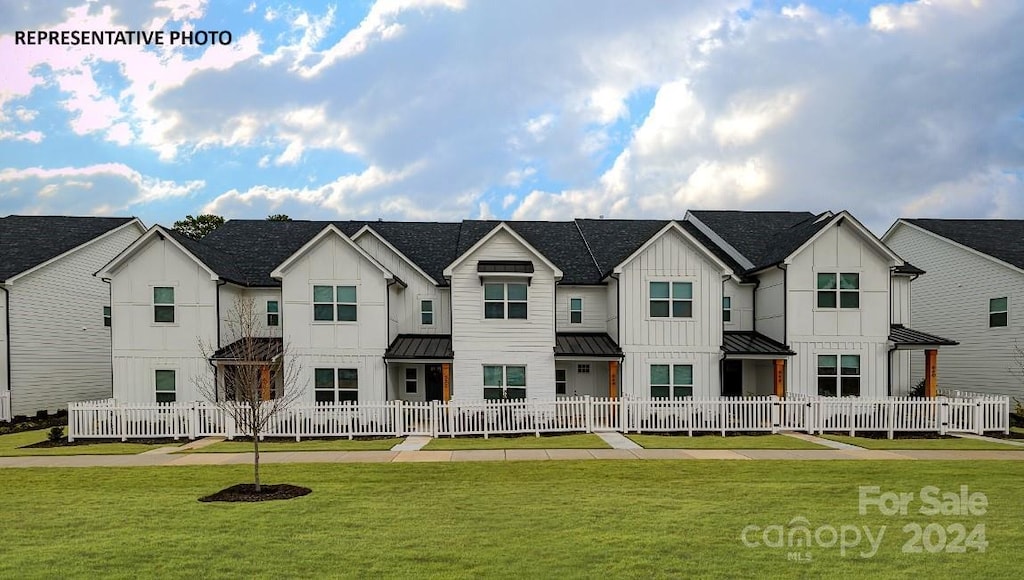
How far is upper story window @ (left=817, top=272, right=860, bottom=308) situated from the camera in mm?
26875

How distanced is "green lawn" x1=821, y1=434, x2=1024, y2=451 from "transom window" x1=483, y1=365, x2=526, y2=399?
11.0 meters

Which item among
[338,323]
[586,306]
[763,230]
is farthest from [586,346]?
[763,230]

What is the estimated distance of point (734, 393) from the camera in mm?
29406

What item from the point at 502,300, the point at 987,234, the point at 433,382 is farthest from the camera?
the point at 987,234

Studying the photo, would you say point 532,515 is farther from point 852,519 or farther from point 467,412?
point 467,412

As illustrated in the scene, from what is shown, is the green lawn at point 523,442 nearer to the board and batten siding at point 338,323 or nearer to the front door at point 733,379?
the board and batten siding at point 338,323

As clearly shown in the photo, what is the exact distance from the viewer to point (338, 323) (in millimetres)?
26156

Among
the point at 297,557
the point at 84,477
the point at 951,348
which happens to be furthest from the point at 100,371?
the point at 951,348

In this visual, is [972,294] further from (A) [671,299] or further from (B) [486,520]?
(B) [486,520]

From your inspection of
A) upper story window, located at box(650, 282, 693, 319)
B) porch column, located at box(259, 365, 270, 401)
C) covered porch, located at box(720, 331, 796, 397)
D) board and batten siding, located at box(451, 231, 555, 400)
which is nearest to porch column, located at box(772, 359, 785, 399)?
covered porch, located at box(720, 331, 796, 397)

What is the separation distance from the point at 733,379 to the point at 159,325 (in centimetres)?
2403

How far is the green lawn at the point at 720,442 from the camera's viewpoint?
19.9 metres

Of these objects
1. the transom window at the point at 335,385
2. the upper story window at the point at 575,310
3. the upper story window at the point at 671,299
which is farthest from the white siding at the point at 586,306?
the transom window at the point at 335,385

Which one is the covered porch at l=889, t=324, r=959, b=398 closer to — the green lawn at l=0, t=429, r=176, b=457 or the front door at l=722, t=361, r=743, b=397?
the front door at l=722, t=361, r=743, b=397
